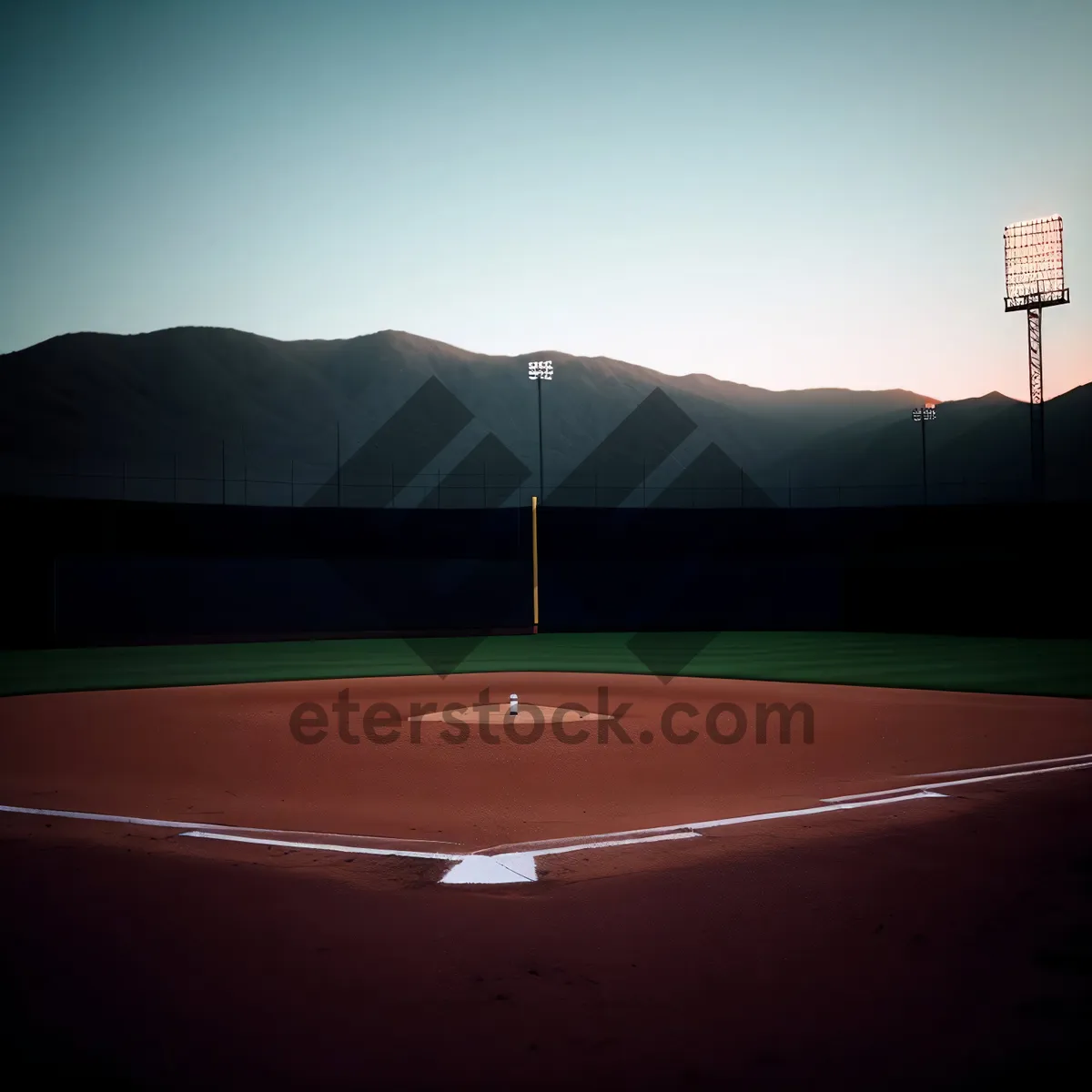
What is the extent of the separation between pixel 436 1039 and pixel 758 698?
13.9 metres

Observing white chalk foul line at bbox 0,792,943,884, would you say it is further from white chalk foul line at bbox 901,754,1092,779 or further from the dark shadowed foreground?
white chalk foul line at bbox 901,754,1092,779

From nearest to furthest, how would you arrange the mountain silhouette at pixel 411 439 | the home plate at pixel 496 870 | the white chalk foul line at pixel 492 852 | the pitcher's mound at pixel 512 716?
the home plate at pixel 496 870
the white chalk foul line at pixel 492 852
the pitcher's mound at pixel 512 716
the mountain silhouette at pixel 411 439

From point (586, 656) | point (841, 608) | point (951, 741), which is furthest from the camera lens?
point (841, 608)

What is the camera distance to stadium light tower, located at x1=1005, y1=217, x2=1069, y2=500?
45.5 m

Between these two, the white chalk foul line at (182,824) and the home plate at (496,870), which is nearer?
the home plate at (496,870)

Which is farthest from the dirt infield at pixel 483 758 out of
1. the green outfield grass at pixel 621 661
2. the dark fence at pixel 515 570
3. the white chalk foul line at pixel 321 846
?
the dark fence at pixel 515 570

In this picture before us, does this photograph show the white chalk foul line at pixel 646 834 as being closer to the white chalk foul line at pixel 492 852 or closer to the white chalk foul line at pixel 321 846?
the white chalk foul line at pixel 492 852

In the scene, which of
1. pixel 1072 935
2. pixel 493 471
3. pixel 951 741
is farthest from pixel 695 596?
pixel 493 471

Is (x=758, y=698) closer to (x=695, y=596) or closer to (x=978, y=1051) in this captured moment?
(x=978, y=1051)

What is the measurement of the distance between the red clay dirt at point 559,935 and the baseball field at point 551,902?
22mm

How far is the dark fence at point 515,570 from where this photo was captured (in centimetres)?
3409

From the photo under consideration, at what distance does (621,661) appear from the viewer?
2542 cm

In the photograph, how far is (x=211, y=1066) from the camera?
3.62 metres

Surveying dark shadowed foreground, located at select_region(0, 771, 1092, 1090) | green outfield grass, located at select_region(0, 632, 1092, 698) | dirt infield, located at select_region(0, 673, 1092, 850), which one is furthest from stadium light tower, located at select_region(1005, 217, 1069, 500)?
dark shadowed foreground, located at select_region(0, 771, 1092, 1090)
